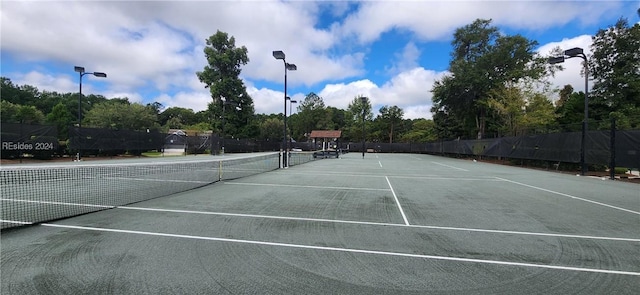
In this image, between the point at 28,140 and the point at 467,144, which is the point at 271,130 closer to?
the point at 467,144

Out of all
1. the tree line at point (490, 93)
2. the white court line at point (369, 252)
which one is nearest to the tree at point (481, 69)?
the tree line at point (490, 93)

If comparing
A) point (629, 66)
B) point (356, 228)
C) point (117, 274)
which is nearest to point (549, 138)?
point (356, 228)

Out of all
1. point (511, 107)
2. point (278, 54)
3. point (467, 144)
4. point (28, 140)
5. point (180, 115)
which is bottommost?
point (28, 140)

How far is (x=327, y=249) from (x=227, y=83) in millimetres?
61347

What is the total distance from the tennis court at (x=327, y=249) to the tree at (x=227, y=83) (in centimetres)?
5596

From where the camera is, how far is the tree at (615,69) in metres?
39.2

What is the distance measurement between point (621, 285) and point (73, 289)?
5.67 metres

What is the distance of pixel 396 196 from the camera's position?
10086 millimetres

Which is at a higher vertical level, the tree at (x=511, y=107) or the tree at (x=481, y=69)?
the tree at (x=481, y=69)

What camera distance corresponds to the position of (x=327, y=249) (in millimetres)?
4906

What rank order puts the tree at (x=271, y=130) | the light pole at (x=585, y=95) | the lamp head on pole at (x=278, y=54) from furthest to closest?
the tree at (x=271, y=130) → the lamp head on pole at (x=278, y=54) → the light pole at (x=585, y=95)

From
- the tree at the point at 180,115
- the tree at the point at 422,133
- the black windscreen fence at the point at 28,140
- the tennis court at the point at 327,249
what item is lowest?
the tennis court at the point at 327,249

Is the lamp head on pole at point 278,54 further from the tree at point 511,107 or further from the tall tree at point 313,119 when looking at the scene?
the tall tree at point 313,119

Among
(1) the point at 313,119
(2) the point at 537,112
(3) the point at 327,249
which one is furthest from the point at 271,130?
(3) the point at 327,249
